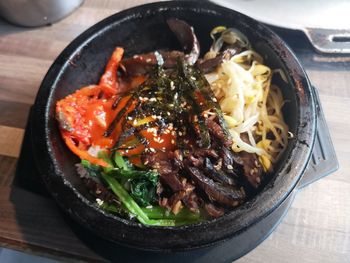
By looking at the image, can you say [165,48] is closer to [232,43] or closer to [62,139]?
[232,43]

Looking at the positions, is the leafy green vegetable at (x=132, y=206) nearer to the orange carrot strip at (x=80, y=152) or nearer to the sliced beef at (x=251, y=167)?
the orange carrot strip at (x=80, y=152)

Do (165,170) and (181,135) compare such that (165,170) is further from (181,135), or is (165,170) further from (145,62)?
(145,62)

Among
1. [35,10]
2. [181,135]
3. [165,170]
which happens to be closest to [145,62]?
[181,135]

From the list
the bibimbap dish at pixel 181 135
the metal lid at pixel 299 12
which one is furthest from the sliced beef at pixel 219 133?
the metal lid at pixel 299 12

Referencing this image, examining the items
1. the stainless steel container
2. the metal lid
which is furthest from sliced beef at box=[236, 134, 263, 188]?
the stainless steel container

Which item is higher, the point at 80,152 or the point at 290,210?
the point at 80,152
